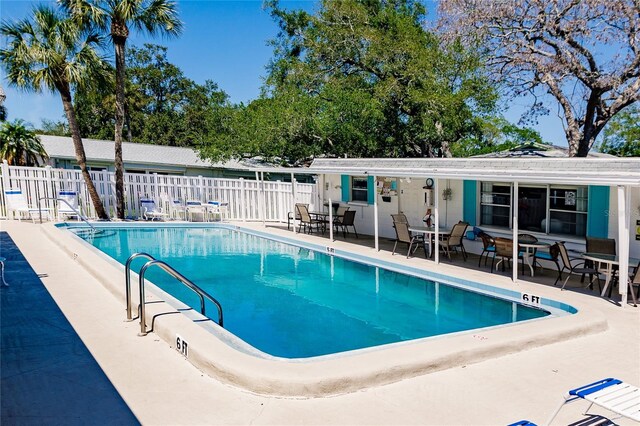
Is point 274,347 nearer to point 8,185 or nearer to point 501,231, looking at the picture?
point 501,231

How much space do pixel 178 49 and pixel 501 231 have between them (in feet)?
123

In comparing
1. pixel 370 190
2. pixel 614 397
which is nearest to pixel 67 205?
pixel 370 190

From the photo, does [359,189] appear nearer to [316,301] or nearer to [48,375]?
[316,301]

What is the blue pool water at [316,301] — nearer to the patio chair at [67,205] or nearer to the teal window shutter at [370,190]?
the teal window shutter at [370,190]

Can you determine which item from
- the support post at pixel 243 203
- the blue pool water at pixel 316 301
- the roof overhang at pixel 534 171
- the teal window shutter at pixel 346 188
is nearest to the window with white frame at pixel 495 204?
the roof overhang at pixel 534 171

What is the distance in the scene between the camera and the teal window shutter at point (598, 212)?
30.1 feet

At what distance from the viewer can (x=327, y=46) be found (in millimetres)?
21094

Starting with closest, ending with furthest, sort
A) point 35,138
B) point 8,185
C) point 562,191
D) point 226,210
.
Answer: point 562,191 < point 8,185 < point 226,210 < point 35,138

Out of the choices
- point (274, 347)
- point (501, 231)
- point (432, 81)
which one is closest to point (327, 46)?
point (432, 81)

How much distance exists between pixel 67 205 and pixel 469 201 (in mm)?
13085

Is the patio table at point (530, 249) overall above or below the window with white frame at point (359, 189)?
below

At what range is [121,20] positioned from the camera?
53.7 feet

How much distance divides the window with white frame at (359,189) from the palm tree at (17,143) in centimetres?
1578

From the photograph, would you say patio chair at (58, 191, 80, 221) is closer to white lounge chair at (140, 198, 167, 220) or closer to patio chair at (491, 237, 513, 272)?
white lounge chair at (140, 198, 167, 220)
